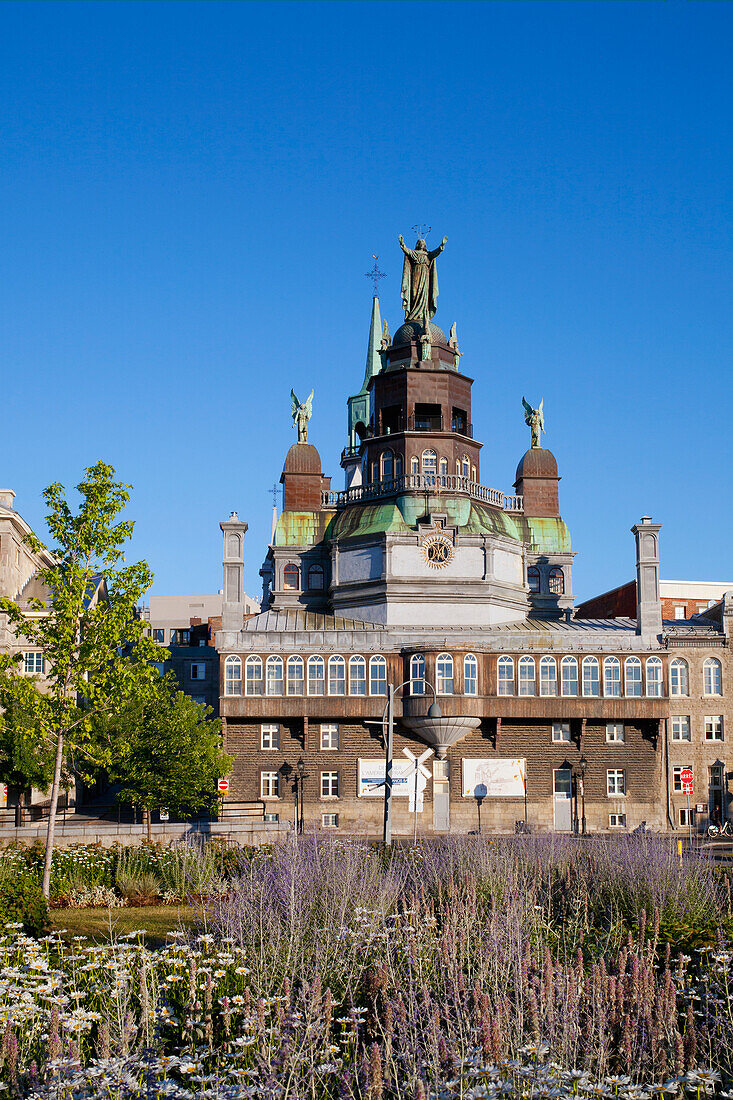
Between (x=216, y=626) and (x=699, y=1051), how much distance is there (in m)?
67.1

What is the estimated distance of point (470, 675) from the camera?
51688 mm

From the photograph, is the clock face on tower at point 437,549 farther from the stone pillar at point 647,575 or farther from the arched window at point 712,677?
the arched window at point 712,677

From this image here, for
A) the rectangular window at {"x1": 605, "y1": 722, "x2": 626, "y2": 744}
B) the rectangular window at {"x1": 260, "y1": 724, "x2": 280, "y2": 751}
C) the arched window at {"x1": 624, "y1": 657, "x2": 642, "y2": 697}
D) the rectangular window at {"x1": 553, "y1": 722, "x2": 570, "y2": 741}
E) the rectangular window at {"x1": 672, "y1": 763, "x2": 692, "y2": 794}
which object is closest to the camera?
the rectangular window at {"x1": 260, "y1": 724, "x2": 280, "y2": 751}

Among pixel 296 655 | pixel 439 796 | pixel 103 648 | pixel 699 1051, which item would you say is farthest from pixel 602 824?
pixel 699 1051

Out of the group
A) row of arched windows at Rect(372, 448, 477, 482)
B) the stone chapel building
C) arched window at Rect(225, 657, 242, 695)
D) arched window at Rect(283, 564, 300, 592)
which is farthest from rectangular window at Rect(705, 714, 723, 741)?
arched window at Rect(283, 564, 300, 592)

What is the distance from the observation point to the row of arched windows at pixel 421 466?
61.9m

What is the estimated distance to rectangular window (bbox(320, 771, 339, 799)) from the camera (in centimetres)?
5150

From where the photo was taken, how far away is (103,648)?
91.3 ft

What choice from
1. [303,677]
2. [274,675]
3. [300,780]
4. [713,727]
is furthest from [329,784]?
[713,727]

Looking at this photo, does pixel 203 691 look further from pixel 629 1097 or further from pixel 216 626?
pixel 629 1097

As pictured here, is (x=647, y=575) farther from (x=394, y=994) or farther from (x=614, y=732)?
(x=394, y=994)

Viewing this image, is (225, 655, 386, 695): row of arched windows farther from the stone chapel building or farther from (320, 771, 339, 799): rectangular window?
(320, 771, 339, 799): rectangular window

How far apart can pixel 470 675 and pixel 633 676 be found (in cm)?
780

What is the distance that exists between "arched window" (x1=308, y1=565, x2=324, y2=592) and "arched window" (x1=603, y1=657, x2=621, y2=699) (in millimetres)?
17618
